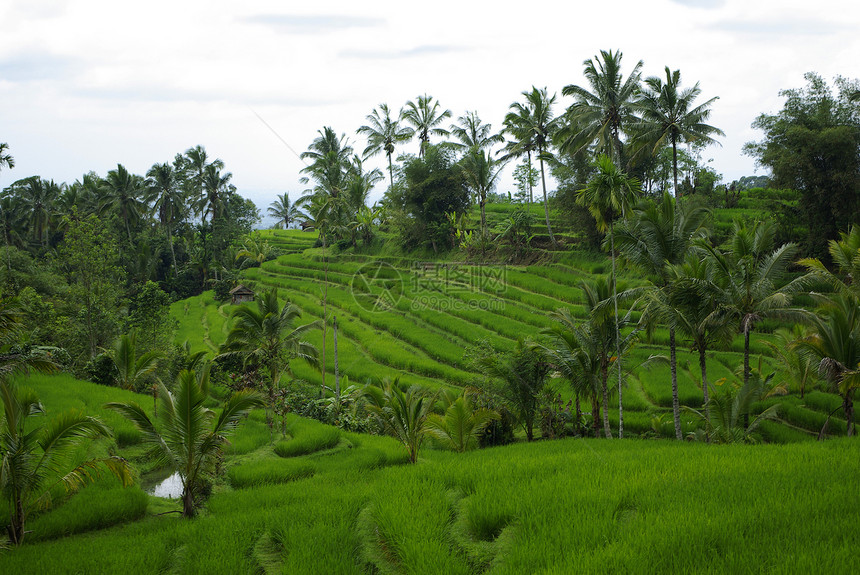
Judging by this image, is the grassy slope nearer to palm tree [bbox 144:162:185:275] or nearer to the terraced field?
the terraced field

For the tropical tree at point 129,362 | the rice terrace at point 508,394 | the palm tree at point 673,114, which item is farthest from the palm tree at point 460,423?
the palm tree at point 673,114

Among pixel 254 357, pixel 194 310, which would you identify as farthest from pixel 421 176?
pixel 254 357

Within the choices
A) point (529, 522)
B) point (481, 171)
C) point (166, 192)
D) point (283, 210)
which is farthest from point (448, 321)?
point (283, 210)

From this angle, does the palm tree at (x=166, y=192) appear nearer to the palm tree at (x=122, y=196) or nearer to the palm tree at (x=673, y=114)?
the palm tree at (x=122, y=196)

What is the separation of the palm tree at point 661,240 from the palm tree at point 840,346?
10.8 ft

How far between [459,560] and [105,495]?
24.1 feet

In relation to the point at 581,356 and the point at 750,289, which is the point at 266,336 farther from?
the point at 750,289

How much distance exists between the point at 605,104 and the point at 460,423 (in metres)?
18.2

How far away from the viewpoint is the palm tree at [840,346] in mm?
12773

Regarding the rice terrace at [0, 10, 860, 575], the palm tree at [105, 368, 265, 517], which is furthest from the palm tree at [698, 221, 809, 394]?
the palm tree at [105, 368, 265, 517]

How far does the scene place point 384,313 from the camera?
30453 millimetres

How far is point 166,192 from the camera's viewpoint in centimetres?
4600

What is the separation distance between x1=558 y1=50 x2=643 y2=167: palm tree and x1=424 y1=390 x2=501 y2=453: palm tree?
16.7 metres

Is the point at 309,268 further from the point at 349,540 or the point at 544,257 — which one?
the point at 349,540
